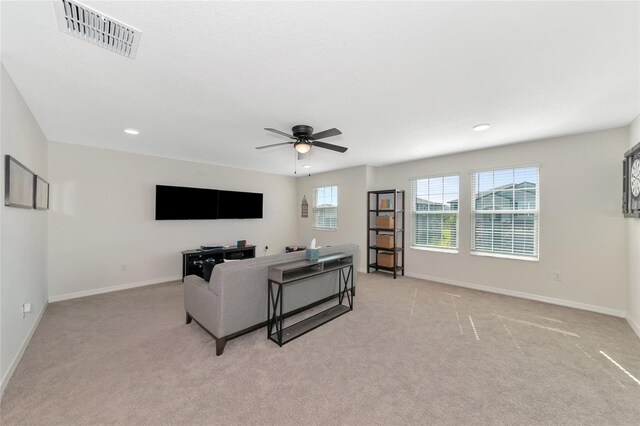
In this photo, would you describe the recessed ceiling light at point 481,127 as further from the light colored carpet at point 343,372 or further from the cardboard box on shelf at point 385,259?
the cardboard box on shelf at point 385,259

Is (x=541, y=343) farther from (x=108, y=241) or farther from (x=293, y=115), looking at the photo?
(x=108, y=241)

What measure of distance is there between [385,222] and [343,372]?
A: 366cm

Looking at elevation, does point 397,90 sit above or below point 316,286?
above

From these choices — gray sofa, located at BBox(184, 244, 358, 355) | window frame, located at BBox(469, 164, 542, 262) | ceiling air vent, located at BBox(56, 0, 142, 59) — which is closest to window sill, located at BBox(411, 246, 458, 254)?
window frame, located at BBox(469, 164, 542, 262)

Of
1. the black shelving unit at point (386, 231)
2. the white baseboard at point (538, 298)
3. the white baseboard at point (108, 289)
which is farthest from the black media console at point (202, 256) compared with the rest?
the white baseboard at point (538, 298)

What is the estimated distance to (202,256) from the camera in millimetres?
5148

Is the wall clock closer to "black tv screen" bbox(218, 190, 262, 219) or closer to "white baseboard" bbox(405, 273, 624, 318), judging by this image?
"white baseboard" bbox(405, 273, 624, 318)

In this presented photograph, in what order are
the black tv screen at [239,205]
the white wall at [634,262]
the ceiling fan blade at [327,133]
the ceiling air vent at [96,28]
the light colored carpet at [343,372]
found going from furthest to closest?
the black tv screen at [239,205] < the white wall at [634,262] < the ceiling fan blade at [327,133] < the light colored carpet at [343,372] < the ceiling air vent at [96,28]

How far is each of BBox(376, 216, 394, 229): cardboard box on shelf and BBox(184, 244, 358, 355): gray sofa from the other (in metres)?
2.88

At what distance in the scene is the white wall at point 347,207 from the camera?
585 centimetres

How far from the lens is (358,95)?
2449mm

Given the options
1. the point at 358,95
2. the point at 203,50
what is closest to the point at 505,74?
the point at 358,95

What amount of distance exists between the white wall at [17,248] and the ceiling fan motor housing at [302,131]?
2518mm

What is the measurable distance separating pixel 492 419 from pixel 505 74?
2655 mm
